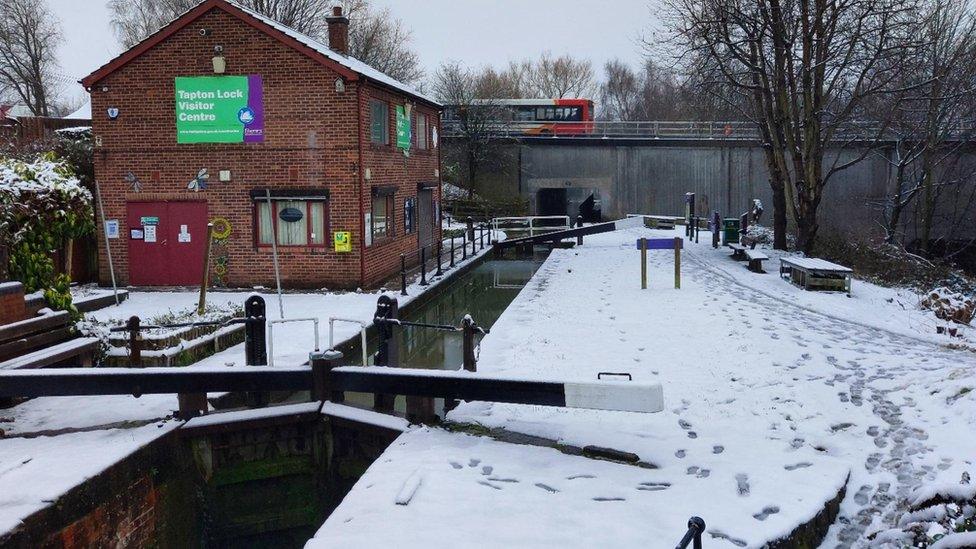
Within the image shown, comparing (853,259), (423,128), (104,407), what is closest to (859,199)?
(853,259)

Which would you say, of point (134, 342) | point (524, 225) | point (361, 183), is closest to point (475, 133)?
point (524, 225)

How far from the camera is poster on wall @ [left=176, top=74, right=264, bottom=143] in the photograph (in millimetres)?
18594

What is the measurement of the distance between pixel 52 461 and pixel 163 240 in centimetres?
1289

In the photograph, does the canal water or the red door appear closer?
the canal water

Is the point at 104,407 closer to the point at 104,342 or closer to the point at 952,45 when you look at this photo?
the point at 104,342

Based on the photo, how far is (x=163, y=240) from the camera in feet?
62.3

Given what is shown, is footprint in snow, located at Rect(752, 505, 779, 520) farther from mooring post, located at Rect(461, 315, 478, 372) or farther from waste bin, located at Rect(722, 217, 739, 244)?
waste bin, located at Rect(722, 217, 739, 244)

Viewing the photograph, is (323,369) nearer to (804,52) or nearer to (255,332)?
(255,332)

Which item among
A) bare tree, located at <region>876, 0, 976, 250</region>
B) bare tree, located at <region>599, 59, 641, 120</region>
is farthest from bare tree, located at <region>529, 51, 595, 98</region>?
bare tree, located at <region>876, 0, 976, 250</region>

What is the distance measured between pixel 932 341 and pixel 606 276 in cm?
886

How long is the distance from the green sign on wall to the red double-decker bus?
19932 millimetres

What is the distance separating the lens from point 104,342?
34.3ft

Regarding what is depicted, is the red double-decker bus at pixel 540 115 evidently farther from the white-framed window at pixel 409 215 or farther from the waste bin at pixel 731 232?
the white-framed window at pixel 409 215

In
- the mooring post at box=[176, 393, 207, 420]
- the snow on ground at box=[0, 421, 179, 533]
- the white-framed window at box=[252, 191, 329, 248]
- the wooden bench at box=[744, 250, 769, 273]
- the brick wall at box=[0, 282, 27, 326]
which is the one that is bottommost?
the snow on ground at box=[0, 421, 179, 533]
